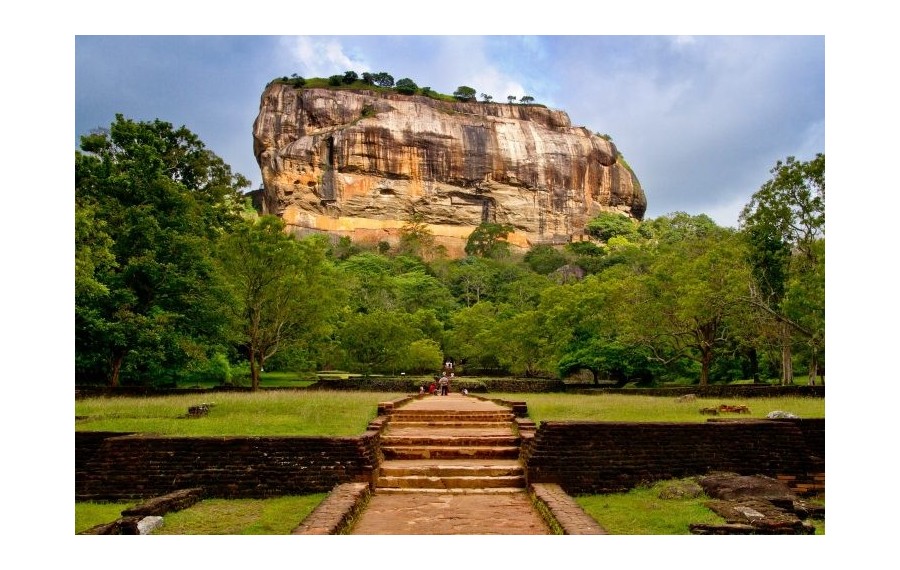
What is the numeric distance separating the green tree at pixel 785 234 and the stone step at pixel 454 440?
7592 millimetres

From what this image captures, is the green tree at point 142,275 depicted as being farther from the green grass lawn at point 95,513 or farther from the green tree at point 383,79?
the green tree at point 383,79

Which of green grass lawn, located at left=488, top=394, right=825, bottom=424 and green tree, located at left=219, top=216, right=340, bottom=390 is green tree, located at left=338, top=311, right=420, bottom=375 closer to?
green tree, located at left=219, top=216, right=340, bottom=390

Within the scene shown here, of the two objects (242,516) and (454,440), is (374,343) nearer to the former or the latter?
(454,440)

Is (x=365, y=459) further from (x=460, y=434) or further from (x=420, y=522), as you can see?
(x=460, y=434)

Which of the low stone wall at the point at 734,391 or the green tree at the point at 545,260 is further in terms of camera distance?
the green tree at the point at 545,260

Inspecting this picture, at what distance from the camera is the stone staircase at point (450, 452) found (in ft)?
29.6

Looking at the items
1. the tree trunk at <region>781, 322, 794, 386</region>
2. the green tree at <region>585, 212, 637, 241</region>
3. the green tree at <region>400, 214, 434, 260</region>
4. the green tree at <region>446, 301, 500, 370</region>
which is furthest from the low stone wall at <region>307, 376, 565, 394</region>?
the green tree at <region>585, 212, 637, 241</region>

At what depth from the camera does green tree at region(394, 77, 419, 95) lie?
264ft

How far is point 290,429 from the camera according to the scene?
1015 cm

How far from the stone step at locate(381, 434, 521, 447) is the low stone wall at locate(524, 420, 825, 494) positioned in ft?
4.20

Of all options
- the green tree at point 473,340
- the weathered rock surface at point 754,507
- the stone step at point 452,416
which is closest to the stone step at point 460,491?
the weathered rock surface at point 754,507

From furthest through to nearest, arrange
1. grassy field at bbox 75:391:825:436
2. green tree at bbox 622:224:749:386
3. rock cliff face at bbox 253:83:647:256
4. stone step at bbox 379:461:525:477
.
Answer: rock cliff face at bbox 253:83:647:256
green tree at bbox 622:224:749:386
grassy field at bbox 75:391:825:436
stone step at bbox 379:461:525:477

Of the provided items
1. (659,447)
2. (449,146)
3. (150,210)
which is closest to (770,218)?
(659,447)

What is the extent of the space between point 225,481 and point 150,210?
1270cm
